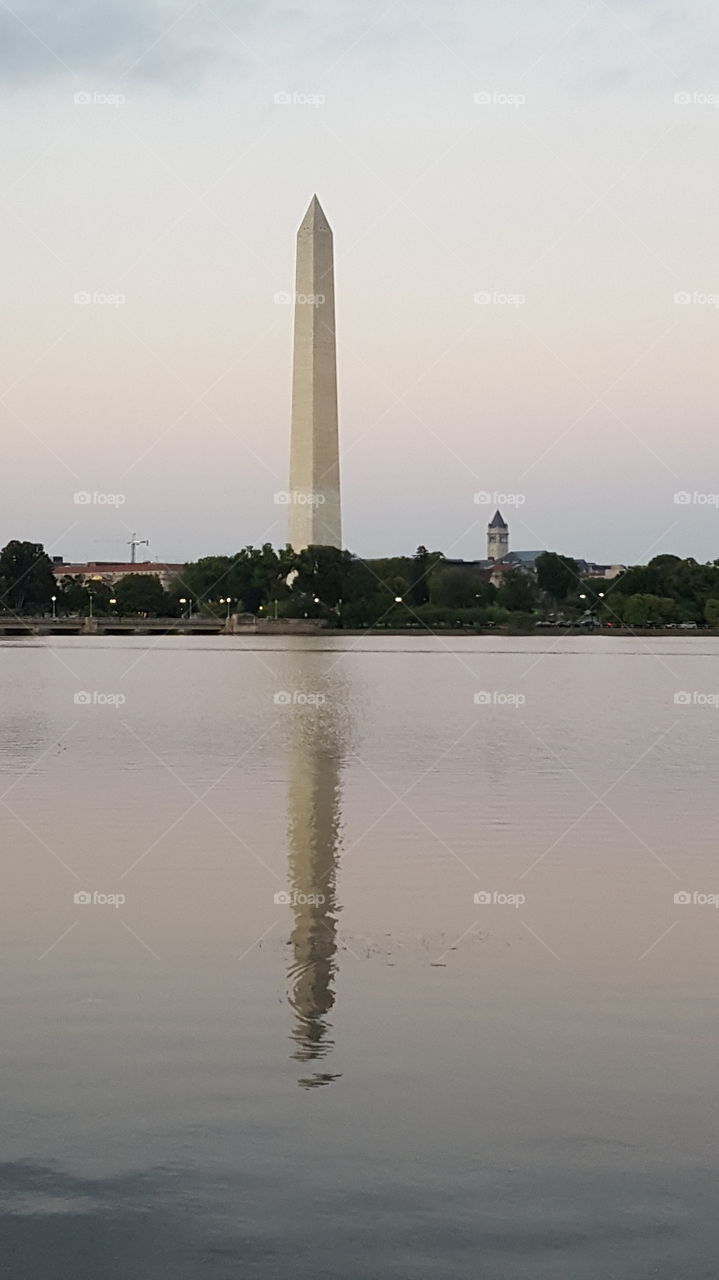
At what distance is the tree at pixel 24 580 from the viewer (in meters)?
173

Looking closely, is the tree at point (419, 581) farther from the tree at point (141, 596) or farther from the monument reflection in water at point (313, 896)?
the monument reflection in water at point (313, 896)

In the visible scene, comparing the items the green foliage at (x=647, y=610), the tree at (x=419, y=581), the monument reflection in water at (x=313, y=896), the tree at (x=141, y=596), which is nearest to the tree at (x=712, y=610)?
the green foliage at (x=647, y=610)

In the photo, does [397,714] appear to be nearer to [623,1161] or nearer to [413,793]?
[413,793]

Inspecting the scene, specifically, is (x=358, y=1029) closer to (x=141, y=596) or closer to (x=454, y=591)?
(x=454, y=591)

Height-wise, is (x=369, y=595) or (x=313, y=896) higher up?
(x=369, y=595)

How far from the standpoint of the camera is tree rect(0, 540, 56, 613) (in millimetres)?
173125

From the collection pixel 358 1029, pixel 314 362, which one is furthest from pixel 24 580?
pixel 358 1029

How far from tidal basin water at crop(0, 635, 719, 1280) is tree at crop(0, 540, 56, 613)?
155385 millimetres

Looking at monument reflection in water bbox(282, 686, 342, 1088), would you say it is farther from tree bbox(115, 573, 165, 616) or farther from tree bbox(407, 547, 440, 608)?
tree bbox(115, 573, 165, 616)

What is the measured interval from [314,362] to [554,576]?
232 ft

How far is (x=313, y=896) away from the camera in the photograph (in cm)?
1216

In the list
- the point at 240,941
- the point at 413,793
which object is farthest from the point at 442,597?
the point at 240,941

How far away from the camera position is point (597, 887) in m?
12.8

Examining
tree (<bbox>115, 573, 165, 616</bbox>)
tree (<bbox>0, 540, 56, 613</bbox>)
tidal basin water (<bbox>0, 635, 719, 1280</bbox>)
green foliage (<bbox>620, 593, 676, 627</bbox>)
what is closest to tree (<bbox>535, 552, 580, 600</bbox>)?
green foliage (<bbox>620, 593, 676, 627</bbox>)
